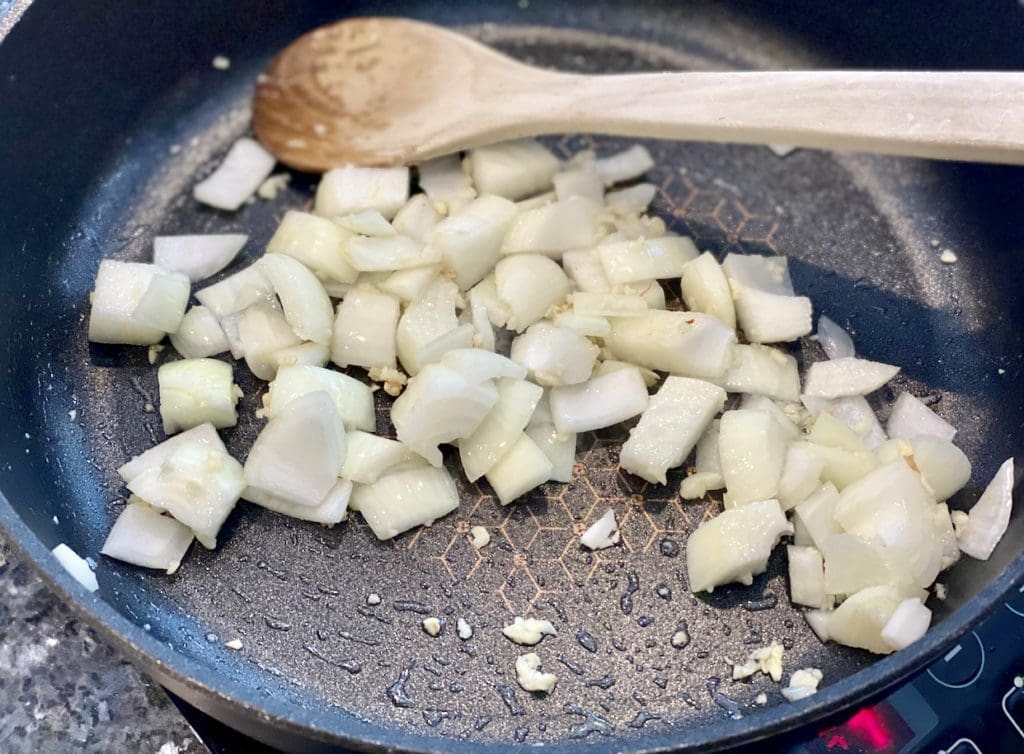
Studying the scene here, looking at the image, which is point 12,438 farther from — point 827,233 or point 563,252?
point 827,233

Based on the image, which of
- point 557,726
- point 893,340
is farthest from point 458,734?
point 893,340

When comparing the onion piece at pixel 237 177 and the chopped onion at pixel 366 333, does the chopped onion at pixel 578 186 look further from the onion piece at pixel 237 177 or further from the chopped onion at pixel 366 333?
the onion piece at pixel 237 177

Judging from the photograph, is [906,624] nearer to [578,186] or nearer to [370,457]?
[370,457]

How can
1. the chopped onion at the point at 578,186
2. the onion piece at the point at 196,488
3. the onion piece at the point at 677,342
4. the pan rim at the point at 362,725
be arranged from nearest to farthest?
the pan rim at the point at 362,725 < the onion piece at the point at 196,488 < the onion piece at the point at 677,342 < the chopped onion at the point at 578,186

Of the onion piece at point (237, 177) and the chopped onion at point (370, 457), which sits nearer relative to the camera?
the chopped onion at point (370, 457)

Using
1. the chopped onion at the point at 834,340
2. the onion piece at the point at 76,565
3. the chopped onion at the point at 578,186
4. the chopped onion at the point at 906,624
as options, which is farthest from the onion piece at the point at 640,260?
the onion piece at the point at 76,565

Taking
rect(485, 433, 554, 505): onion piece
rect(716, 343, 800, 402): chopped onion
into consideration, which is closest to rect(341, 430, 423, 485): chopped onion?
rect(485, 433, 554, 505): onion piece

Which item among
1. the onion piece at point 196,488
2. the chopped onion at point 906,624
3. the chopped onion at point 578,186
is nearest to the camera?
the chopped onion at point 906,624
